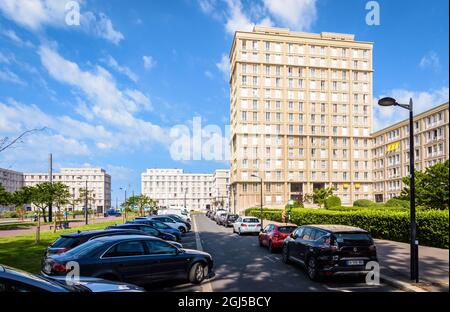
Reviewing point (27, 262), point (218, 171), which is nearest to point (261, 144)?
point (27, 262)

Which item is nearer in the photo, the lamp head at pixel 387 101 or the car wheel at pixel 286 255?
the lamp head at pixel 387 101

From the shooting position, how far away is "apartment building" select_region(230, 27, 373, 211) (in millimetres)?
79125

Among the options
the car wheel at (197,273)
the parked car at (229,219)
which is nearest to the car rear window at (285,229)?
the car wheel at (197,273)

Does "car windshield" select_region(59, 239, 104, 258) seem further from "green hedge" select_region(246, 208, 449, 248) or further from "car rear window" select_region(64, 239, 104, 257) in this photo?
"green hedge" select_region(246, 208, 449, 248)

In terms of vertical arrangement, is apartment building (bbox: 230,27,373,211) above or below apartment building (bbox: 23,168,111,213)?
above

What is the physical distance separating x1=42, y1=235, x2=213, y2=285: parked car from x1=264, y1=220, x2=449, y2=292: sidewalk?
5.45 meters

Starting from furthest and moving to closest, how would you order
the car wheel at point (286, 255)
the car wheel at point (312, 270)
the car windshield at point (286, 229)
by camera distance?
the car windshield at point (286, 229) < the car wheel at point (286, 255) < the car wheel at point (312, 270)

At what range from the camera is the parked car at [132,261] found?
8148 mm

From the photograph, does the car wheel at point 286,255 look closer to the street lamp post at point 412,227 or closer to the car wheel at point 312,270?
the car wheel at point 312,270

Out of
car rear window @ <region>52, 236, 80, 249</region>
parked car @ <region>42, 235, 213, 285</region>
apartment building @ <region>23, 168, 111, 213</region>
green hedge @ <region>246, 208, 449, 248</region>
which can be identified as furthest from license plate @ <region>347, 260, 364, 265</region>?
apartment building @ <region>23, 168, 111, 213</region>

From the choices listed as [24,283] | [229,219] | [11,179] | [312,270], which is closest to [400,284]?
[312,270]

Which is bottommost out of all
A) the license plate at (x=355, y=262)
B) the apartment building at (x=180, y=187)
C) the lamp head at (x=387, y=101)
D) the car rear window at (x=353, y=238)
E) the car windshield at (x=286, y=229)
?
the apartment building at (x=180, y=187)

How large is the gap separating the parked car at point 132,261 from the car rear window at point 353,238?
387 cm
